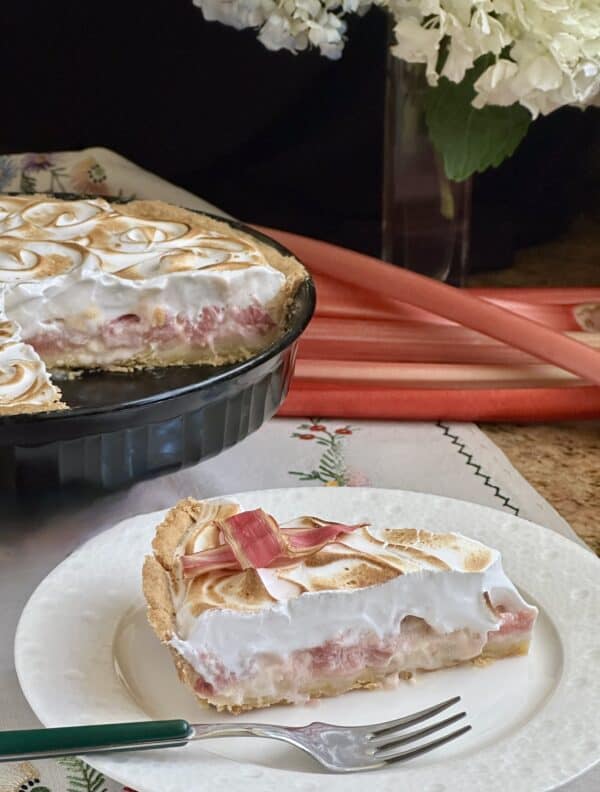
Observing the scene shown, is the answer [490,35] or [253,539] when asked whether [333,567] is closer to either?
[253,539]

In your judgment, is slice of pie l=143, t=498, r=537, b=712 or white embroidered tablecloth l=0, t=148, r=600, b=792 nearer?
slice of pie l=143, t=498, r=537, b=712

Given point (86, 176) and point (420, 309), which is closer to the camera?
point (420, 309)

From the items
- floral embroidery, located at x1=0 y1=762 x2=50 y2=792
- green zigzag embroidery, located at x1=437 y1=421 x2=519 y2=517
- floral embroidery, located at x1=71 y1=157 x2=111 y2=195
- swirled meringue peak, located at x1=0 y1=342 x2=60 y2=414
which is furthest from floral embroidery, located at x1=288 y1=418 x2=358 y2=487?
floral embroidery, located at x1=71 y1=157 x2=111 y2=195

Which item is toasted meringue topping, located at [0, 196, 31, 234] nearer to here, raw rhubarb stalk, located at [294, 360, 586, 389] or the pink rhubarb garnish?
raw rhubarb stalk, located at [294, 360, 586, 389]

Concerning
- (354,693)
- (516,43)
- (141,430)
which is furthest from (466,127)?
(354,693)

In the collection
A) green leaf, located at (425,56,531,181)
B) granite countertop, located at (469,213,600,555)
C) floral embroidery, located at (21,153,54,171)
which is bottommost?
granite countertop, located at (469,213,600,555)

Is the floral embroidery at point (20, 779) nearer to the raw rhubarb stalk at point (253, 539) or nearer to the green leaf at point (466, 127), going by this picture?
the raw rhubarb stalk at point (253, 539)
